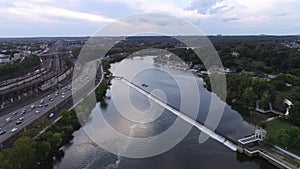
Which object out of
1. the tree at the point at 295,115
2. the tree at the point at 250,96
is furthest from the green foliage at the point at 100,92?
the tree at the point at 295,115

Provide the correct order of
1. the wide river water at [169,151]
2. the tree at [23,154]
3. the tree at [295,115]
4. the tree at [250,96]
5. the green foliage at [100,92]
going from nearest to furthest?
the tree at [23,154], the wide river water at [169,151], the tree at [295,115], the tree at [250,96], the green foliage at [100,92]

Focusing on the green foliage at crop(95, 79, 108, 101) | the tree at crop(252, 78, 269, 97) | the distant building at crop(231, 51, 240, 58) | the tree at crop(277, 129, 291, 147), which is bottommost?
the green foliage at crop(95, 79, 108, 101)

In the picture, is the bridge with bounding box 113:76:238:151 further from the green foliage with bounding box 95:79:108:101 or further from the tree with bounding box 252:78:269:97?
the tree with bounding box 252:78:269:97

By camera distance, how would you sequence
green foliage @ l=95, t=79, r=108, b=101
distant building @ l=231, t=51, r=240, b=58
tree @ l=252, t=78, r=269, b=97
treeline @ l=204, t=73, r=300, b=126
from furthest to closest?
distant building @ l=231, t=51, r=240, b=58
green foliage @ l=95, t=79, r=108, b=101
tree @ l=252, t=78, r=269, b=97
treeline @ l=204, t=73, r=300, b=126

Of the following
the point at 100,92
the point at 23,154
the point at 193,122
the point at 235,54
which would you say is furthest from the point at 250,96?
the point at 235,54

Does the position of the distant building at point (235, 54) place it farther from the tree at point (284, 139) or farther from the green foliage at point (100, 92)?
the tree at point (284, 139)

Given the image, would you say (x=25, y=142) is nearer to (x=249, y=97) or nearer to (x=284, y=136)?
(x=284, y=136)

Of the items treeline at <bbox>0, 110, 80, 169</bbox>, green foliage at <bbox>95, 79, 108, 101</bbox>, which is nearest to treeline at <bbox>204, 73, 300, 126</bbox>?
green foliage at <bbox>95, 79, 108, 101</bbox>
